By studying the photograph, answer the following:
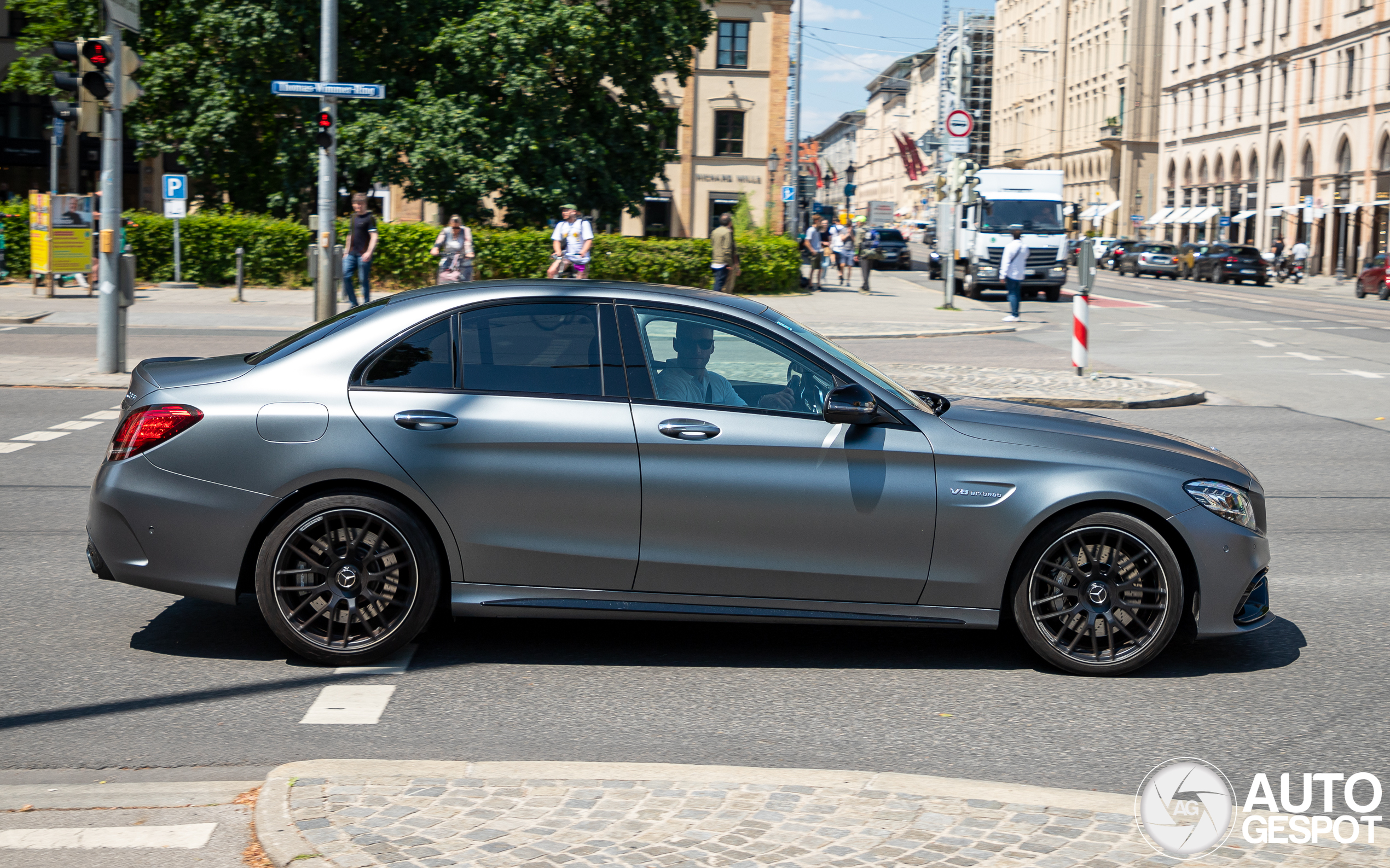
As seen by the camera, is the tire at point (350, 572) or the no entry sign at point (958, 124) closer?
the tire at point (350, 572)

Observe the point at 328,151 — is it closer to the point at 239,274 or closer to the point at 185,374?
the point at 239,274

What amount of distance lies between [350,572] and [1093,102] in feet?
340

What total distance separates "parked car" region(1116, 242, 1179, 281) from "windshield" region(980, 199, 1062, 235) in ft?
84.5

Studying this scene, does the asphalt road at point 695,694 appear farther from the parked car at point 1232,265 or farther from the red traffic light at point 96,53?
the parked car at point 1232,265

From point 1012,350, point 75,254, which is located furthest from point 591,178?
point 1012,350

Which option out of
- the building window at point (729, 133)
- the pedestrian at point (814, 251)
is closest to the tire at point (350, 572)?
the pedestrian at point (814, 251)

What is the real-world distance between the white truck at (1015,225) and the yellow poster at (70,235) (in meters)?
19.7

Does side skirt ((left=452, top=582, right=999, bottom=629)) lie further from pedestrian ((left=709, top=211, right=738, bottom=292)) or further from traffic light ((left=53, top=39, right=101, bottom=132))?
pedestrian ((left=709, top=211, right=738, bottom=292))

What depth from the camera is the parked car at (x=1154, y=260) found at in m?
58.7

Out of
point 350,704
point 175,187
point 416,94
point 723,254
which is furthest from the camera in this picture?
point 416,94

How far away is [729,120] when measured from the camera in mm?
55812

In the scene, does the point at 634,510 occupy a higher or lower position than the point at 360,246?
lower

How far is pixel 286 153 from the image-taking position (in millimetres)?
31750

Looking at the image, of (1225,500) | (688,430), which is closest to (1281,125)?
(1225,500)
